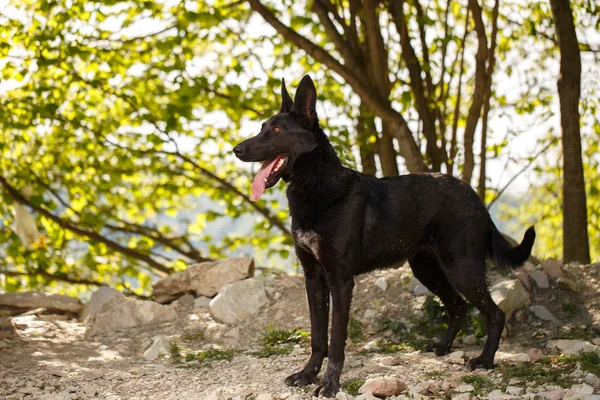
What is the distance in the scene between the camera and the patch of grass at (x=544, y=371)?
16.0 feet

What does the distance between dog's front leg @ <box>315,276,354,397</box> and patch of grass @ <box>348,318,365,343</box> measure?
62.2 inches

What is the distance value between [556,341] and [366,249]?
2.09 metres

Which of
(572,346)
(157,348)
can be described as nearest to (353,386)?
(572,346)

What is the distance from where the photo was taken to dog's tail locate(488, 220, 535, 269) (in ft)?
18.9

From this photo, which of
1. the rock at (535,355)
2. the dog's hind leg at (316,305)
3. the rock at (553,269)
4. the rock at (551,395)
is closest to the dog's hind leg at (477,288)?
Answer: the rock at (535,355)

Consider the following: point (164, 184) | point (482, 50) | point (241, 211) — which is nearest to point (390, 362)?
point (482, 50)

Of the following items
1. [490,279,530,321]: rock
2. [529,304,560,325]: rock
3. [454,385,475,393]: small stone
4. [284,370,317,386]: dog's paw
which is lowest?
[454,385,475,393]: small stone

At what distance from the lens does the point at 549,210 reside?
17.1m

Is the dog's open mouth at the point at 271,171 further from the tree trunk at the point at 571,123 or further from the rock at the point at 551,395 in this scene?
the tree trunk at the point at 571,123

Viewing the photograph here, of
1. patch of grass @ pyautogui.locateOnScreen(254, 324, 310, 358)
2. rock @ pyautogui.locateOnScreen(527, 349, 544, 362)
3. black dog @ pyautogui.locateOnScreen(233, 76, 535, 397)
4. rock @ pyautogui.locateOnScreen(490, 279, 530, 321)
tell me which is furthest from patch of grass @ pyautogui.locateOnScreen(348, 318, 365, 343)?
rock @ pyautogui.locateOnScreen(527, 349, 544, 362)

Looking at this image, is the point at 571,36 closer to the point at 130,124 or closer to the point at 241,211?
the point at 241,211

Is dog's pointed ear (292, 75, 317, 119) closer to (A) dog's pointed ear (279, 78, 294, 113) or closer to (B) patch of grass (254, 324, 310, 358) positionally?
(A) dog's pointed ear (279, 78, 294, 113)

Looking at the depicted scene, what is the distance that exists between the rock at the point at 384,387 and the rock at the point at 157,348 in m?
2.41

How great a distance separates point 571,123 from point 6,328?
691 cm
